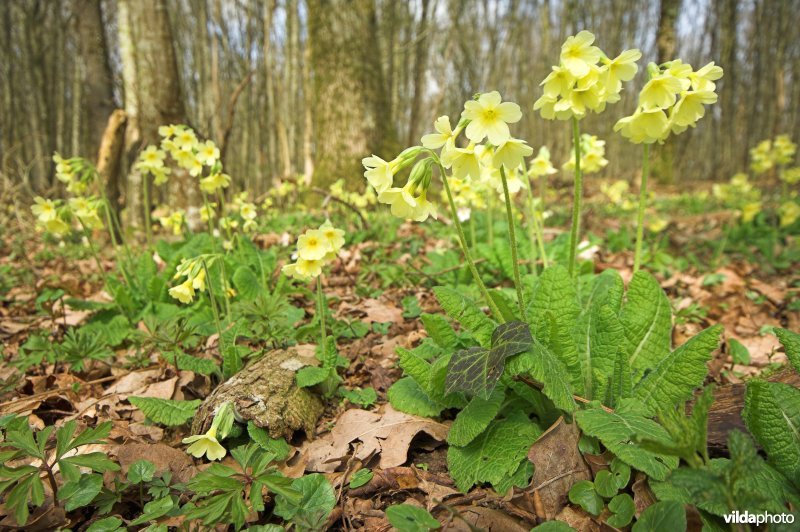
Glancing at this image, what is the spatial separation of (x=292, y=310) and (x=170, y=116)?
382 centimetres

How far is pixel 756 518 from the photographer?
104 cm

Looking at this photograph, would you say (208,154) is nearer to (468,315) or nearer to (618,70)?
(468,315)

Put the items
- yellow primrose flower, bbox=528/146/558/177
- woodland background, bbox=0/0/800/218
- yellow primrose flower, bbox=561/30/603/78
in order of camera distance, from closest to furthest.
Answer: yellow primrose flower, bbox=561/30/603/78 < yellow primrose flower, bbox=528/146/558/177 < woodland background, bbox=0/0/800/218

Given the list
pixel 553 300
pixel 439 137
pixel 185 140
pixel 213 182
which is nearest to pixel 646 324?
pixel 553 300

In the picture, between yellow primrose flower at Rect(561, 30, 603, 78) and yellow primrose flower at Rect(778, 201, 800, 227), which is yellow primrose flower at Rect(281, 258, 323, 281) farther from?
yellow primrose flower at Rect(778, 201, 800, 227)

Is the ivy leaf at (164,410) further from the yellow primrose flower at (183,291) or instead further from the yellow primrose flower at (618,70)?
the yellow primrose flower at (618,70)

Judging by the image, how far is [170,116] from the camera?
16.8ft

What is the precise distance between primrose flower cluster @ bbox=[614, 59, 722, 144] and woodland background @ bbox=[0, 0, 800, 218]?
4.19 metres

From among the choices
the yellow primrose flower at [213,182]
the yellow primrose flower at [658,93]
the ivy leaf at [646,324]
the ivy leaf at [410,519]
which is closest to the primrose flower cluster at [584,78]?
the yellow primrose flower at [658,93]

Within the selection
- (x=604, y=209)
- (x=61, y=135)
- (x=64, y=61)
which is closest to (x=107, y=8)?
(x=64, y=61)

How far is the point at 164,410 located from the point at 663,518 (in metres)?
1.54

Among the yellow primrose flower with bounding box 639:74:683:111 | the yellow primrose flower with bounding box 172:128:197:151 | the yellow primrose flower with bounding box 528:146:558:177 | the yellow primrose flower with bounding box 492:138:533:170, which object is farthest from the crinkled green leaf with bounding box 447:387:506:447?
the yellow primrose flower with bounding box 172:128:197:151

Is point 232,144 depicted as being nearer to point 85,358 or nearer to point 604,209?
point 604,209

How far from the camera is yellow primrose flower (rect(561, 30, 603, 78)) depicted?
4.40ft
